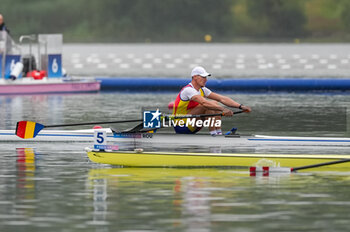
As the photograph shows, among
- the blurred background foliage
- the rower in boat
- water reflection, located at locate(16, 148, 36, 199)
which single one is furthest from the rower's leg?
the blurred background foliage

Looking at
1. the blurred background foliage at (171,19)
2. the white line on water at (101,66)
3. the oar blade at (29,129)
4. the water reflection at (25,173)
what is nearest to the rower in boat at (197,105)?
the oar blade at (29,129)

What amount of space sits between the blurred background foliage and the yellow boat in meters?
116

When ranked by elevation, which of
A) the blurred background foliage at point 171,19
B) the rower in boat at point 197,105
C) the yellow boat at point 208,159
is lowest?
the yellow boat at point 208,159

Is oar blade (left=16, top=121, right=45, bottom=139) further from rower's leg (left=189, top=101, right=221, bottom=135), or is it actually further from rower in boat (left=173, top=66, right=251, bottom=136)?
rower's leg (left=189, top=101, right=221, bottom=135)

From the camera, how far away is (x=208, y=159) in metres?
16.0

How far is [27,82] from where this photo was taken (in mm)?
33781

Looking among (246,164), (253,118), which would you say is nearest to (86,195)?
(246,164)

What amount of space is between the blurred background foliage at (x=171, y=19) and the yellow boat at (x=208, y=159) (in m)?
116

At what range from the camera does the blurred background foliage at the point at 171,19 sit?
13150 cm

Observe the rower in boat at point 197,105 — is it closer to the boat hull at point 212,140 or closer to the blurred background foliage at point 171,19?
the boat hull at point 212,140

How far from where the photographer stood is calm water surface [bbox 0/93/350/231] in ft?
39.3

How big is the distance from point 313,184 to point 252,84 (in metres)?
21.6

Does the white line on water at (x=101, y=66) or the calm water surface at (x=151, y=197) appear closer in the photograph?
the calm water surface at (x=151, y=197)

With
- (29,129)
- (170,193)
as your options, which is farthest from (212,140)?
(170,193)
